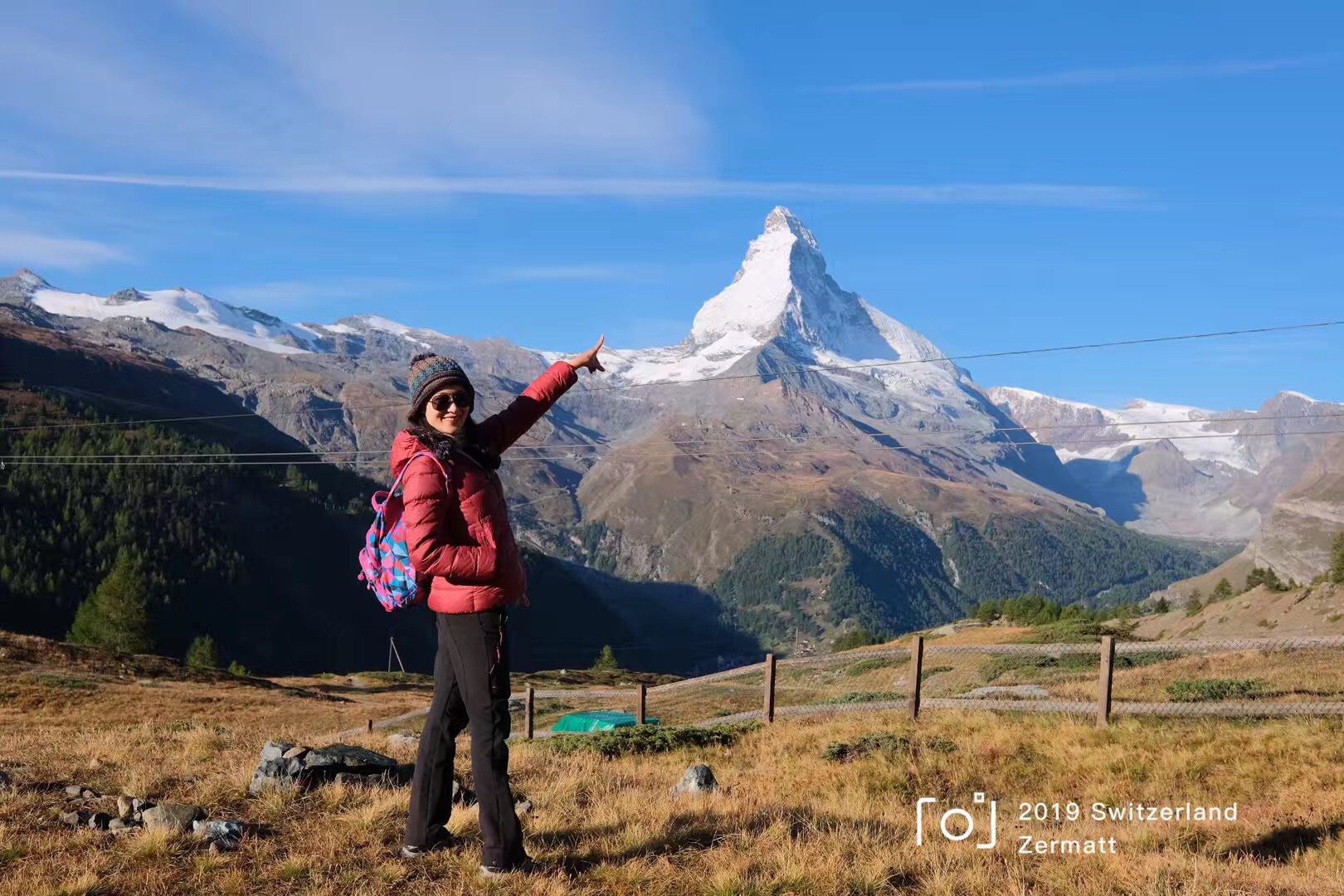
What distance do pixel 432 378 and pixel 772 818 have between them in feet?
14.4

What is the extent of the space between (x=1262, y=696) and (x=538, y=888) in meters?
13.6

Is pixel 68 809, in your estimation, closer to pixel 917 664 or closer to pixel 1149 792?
pixel 1149 792

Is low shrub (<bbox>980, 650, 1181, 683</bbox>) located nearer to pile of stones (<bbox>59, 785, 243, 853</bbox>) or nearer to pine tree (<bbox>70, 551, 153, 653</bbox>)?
pile of stones (<bbox>59, 785, 243, 853</bbox>)

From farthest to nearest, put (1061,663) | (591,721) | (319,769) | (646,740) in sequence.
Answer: (1061,663)
(591,721)
(646,740)
(319,769)

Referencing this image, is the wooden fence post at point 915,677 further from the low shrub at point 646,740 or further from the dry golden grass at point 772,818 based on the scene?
the low shrub at point 646,740

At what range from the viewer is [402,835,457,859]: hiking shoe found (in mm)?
6238

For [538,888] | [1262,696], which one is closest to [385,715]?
[1262,696]

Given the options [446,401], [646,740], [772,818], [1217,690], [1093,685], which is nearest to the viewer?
[446,401]

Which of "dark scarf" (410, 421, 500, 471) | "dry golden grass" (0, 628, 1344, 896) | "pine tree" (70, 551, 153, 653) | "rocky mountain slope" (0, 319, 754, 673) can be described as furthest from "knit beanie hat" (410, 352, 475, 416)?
"rocky mountain slope" (0, 319, 754, 673)

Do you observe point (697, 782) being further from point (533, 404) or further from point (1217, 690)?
point (1217, 690)

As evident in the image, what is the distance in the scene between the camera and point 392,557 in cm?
576

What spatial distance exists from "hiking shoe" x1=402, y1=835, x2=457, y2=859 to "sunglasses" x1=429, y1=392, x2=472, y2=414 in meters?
2.76

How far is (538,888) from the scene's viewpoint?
5.69 metres

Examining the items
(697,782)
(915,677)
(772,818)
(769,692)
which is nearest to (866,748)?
(915,677)
